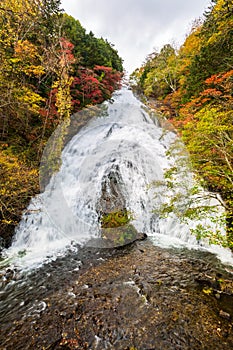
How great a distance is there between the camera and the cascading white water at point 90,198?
228 inches

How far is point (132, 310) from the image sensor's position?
297 centimetres

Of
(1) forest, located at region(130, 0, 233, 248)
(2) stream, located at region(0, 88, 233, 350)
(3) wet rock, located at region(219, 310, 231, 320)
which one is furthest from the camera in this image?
(1) forest, located at region(130, 0, 233, 248)

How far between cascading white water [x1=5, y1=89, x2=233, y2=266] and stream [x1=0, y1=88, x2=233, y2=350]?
0.12 feet

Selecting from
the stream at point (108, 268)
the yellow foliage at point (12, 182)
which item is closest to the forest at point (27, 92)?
the yellow foliage at point (12, 182)

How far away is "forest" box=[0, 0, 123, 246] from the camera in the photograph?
18.0 feet

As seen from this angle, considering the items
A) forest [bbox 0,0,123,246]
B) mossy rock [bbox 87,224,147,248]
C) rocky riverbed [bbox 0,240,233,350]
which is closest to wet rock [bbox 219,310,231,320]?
rocky riverbed [bbox 0,240,233,350]

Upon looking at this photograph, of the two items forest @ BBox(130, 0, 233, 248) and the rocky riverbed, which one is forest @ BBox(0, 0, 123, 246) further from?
forest @ BBox(130, 0, 233, 248)

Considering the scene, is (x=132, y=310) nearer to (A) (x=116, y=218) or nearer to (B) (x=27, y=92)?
(A) (x=116, y=218)

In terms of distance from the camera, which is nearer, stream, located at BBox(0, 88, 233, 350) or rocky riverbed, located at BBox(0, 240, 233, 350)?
rocky riverbed, located at BBox(0, 240, 233, 350)

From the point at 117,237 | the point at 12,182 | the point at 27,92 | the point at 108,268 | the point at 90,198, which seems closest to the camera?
the point at 108,268

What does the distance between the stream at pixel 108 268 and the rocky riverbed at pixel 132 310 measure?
15 millimetres

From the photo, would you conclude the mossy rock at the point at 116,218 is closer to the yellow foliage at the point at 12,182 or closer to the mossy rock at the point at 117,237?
the mossy rock at the point at 117,237

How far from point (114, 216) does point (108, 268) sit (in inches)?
80.6

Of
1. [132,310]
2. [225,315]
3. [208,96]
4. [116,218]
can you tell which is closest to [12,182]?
[116,218]
